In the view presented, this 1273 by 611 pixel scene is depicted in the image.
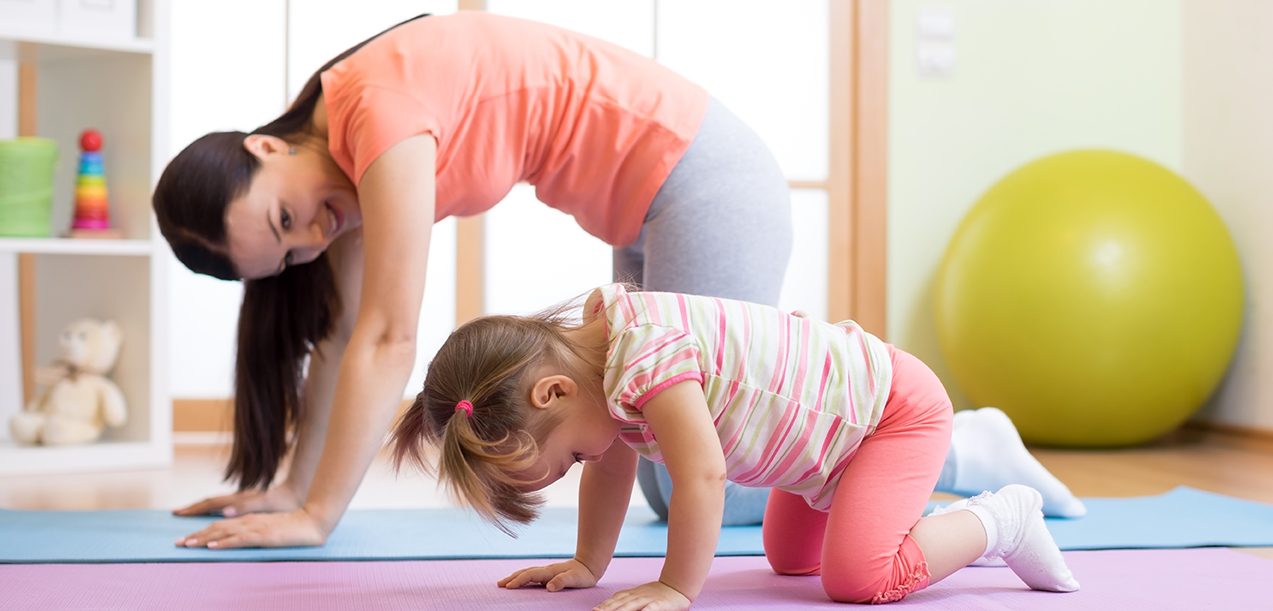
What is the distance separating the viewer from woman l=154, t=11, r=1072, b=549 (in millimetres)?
1120

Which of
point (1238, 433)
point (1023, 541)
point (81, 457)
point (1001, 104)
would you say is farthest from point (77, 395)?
point (1238, 433)

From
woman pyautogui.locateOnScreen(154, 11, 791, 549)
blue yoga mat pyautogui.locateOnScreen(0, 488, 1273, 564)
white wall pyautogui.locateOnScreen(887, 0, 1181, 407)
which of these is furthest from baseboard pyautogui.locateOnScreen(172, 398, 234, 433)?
white wall pyautogui.locateOnScreen(887, 0, 1181, 407)

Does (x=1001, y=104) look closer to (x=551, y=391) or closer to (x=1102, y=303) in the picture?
(x=1102, y=303)

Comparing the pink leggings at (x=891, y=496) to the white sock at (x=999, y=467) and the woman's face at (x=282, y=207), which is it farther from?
the woman's face at (x=282, y=207)

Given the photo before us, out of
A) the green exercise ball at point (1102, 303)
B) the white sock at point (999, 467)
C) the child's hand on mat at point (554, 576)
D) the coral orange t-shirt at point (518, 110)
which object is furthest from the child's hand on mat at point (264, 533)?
the green exercise ball at point (1102, 303)

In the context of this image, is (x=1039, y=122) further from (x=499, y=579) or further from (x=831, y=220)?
(x=499, y=579)

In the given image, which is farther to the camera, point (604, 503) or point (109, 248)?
point (109, 248)

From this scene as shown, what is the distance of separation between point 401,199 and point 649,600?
51 cm

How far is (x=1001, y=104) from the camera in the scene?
2.75 metres

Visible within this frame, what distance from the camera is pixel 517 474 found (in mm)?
883

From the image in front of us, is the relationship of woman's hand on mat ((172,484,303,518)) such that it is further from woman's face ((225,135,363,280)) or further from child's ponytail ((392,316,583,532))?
child's ponytail ((392,316,583,532))

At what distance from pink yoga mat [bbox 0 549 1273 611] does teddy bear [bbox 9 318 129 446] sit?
1095mm

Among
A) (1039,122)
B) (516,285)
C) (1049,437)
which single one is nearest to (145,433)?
(516,285)

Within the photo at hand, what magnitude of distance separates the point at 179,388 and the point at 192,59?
846 mm
